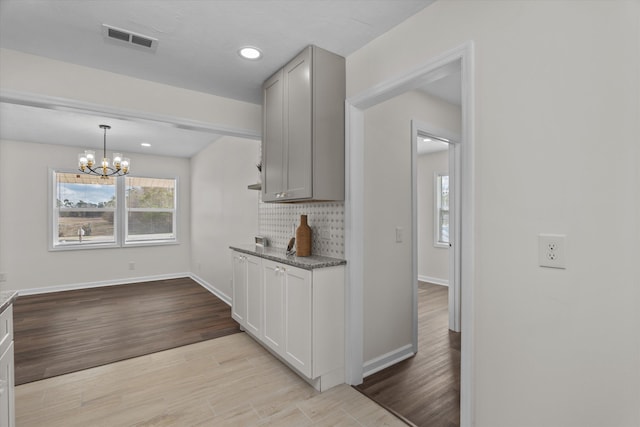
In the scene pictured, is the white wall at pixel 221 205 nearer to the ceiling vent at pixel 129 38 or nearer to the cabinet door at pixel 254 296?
the cabinet door at pixel 254 296

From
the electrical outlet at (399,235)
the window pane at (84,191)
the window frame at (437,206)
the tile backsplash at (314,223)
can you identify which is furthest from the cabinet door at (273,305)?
the window pane at (84,191)

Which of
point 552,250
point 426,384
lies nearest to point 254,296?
point 426,384

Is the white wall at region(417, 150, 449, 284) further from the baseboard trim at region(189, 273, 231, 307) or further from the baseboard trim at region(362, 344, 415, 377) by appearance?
the baseboard trim at region(189, 273, 231, 307)

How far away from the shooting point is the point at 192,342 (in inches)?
124

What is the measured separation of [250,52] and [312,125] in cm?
70

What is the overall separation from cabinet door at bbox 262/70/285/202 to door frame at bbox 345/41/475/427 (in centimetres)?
58

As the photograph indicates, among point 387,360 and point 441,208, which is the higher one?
point 441,208

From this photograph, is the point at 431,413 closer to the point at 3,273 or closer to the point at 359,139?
the point at 359,139

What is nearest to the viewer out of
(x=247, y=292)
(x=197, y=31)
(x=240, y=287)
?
(x=197, y=31)

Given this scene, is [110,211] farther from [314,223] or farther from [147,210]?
[314,223]

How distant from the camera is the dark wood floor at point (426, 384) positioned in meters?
2.04

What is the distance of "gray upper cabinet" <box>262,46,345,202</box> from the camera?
224 centimetres

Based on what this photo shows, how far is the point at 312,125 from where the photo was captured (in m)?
2.24

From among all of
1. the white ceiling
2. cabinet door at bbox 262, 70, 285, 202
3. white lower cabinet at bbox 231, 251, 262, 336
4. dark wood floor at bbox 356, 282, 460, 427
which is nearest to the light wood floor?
dark wood floor at bbox 356, 282, 460, 427
